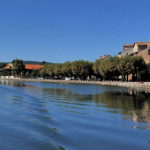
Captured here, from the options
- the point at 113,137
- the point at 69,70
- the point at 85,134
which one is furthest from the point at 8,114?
the point at 69,70

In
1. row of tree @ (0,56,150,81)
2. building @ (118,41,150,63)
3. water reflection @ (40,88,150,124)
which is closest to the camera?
water reflection @ (40,88,150,124)

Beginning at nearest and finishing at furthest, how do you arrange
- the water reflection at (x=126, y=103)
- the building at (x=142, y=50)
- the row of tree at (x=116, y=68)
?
1. the water reflection at (x=126, y=103)
2. the row of tree at (x=116, y=68)
3. the building at (x=142, y=50)

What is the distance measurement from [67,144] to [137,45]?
371ft

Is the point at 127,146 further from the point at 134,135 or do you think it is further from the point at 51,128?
the point at 51,128

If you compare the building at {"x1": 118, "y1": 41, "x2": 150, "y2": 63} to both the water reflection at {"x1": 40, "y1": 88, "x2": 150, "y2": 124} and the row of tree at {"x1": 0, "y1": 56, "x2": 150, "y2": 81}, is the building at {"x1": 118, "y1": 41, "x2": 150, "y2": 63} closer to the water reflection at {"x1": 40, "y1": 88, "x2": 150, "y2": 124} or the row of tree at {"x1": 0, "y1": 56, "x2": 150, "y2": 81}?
the row of tree at {"x1": 0, "y1": 56, "x2": 150, "y2": 81}

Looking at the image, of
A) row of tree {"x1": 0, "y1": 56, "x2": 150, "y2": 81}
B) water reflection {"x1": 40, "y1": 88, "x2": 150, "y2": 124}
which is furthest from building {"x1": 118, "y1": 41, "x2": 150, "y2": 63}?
water reflection {"x1": 40, "y1": 88, "x2": 150, "y2": 124}

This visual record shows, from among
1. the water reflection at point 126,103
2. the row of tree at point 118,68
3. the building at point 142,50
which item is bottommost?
the water reflection at point 126,103

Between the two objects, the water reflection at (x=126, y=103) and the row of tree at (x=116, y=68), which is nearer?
the water reflection at (x=126, y=103)

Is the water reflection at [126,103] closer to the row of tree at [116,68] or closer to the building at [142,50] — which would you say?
the row of tree at [116,68]

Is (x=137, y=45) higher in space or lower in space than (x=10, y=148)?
higher

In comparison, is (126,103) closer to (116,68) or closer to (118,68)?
(118,68)

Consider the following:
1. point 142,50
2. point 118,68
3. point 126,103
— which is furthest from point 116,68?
point 126,103

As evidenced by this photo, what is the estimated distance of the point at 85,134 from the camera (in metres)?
14.1

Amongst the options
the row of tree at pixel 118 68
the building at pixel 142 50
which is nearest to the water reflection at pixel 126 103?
the row of tree at pixel 118 68
